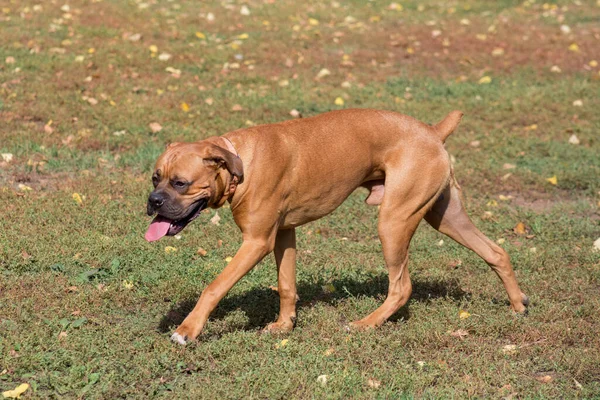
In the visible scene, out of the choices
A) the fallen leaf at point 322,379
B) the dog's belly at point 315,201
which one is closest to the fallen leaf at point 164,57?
the dog's belly at point 315,201

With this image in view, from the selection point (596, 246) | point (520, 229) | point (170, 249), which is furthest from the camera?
point (520, 229)

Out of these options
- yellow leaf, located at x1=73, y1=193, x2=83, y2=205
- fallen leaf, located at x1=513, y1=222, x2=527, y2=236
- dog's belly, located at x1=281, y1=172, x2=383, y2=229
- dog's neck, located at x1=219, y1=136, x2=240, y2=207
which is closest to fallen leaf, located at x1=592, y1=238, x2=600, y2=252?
fallen leaf, located at x1=513, y1=222, x2=527, y2=236

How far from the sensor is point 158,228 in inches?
212

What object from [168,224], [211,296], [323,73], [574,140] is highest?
[168,224]

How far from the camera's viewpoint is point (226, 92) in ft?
39.9

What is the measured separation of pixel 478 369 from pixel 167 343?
200 cm

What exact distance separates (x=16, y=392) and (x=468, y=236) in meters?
3.48

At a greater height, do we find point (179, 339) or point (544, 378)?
point (179, 339)

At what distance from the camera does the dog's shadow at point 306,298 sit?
20.5 ft

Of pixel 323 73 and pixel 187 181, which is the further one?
pixel 323 73

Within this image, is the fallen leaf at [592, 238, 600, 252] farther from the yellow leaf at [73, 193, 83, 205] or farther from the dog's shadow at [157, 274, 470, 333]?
the yellow leaf at [73, 193, 83, 205]

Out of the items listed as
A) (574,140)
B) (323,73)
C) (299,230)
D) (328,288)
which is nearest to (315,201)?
(328,288)

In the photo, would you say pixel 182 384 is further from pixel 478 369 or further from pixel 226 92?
pixel 226 92

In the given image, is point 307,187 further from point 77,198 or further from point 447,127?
point 77,198
